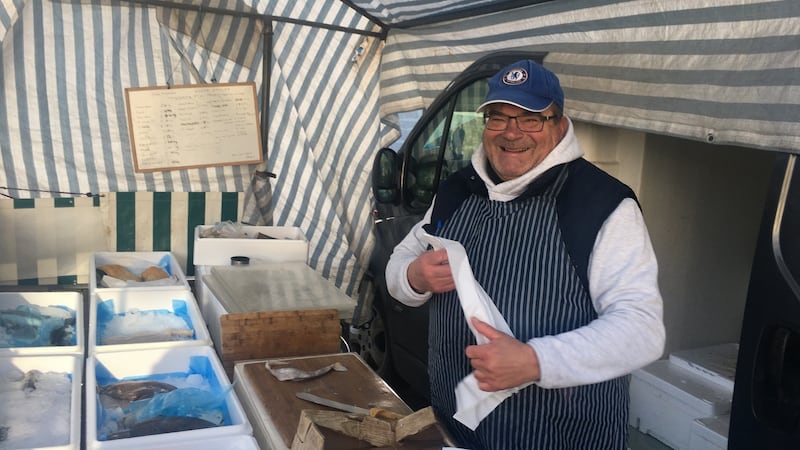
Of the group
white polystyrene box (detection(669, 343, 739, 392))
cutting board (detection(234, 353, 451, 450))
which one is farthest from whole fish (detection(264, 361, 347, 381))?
white polystyrene box (detection(669, 343, 739, 392))

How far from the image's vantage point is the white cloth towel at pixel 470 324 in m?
1.66

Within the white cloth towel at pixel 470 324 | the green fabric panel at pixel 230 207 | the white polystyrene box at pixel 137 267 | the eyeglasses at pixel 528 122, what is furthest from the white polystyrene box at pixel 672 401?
the green fabric panel at pixel 230 207

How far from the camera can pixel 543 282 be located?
179 centimetres

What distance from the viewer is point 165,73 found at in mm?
4148

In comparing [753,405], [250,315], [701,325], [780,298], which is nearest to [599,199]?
[780,298]

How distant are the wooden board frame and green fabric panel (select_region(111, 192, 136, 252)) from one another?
187 millimetres

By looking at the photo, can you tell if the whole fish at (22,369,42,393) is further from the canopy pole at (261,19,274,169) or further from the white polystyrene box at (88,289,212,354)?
the canopy pole at (261,19,274,169)

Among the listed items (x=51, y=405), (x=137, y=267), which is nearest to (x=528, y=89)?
(x=51, y=405)

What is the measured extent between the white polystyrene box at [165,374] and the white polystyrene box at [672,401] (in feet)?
6.13

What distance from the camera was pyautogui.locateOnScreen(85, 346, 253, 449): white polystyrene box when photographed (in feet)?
5.72

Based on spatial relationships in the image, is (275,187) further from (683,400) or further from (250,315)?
(683,400)

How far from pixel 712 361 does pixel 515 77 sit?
76.8 inches

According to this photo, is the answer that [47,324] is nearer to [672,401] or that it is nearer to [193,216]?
[193,216]

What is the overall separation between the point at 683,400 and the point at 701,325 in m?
0.60
